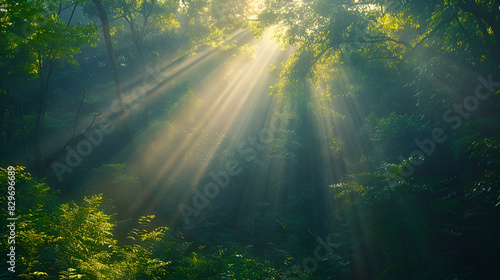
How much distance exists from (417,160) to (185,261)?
622cm

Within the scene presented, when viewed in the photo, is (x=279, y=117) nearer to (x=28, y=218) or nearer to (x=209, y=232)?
(x=209, y=232)

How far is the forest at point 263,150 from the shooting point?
5.12 metres

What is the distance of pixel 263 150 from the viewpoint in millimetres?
17844

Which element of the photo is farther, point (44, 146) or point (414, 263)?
point (44, 146)

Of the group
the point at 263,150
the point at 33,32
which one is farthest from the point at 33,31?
the point at 263,150

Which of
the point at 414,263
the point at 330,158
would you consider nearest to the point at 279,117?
the point at 330,158

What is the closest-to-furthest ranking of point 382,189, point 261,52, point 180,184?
point 382,189 → point 180,184 → point 261,52

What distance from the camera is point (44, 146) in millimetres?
15805

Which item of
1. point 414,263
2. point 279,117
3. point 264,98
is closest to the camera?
point 414,263

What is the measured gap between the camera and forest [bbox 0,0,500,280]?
512 centimetres

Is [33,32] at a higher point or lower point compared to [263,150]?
higher

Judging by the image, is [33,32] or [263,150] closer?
[33,32]

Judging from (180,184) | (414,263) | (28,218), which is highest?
(180,184)

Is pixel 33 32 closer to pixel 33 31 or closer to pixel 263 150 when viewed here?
pixel 33 31
